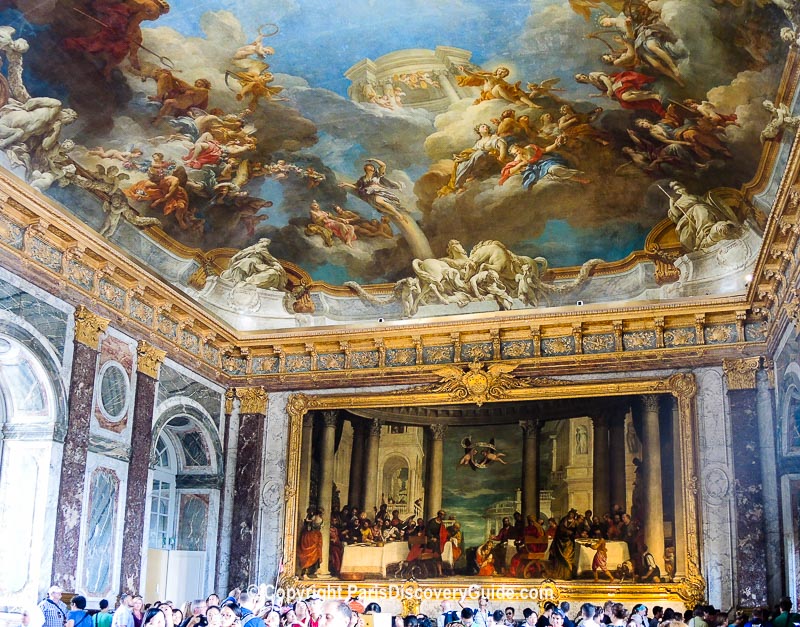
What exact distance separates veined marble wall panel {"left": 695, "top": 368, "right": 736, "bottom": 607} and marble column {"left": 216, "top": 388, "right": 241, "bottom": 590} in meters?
10.1

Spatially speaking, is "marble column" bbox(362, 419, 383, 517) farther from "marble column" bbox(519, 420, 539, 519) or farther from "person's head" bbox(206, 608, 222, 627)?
"person's head" bbox(206, 608, 222, 627)

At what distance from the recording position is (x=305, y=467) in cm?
1992

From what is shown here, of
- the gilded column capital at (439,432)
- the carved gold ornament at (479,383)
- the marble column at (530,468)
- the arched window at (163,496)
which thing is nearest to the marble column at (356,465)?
the gilded column capital at (439,432)

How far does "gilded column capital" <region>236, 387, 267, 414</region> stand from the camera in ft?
67.6

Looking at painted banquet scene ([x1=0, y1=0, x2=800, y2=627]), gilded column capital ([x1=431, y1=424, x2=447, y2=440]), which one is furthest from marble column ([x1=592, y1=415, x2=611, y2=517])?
gilded column capital ([x1=431, y1=424, x2=447, y2=440])

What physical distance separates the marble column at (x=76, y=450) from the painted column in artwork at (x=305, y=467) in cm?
563

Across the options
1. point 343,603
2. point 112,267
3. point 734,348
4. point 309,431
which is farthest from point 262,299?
point 343,603

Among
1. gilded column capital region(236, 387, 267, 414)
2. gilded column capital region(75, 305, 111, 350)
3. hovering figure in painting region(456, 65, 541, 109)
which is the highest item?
hovering figure in painting region(456, 65, 541, 109)

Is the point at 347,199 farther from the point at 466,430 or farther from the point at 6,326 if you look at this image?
the point at 6,326

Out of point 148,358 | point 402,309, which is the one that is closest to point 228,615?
point 148,358

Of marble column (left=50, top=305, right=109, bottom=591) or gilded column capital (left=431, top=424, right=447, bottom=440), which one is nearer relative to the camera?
marble column (left=50, top=305, right=109, bottom=591)

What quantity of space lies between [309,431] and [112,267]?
623 centimetres

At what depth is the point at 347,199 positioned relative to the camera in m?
19.0

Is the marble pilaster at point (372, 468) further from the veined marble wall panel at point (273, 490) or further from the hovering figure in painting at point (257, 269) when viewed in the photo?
the hovering figure in painting at point (257, 269)
